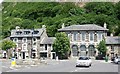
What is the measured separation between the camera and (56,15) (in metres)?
131

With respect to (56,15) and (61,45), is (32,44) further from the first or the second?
(56,15)

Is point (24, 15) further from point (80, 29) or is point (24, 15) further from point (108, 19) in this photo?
point (80, 29)

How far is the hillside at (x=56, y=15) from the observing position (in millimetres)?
109812

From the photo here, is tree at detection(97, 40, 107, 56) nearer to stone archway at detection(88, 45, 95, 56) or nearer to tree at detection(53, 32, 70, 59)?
stone archway at detection(88, 45, 95, 56)

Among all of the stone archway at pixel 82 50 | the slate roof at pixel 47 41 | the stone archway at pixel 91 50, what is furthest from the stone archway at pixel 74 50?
the slate roof at pixel 47 41

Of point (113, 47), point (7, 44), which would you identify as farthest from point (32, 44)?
point (113, 47)

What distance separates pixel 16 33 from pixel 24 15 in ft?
163

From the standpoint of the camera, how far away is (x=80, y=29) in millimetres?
82750

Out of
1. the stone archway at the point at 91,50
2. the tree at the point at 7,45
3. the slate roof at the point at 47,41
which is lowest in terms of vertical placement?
the stone archway at the point at 91,50

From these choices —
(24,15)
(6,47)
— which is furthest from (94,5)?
(6,47)

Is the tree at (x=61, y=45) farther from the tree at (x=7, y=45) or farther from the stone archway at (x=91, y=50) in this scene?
the tree at (x=7, y=45)

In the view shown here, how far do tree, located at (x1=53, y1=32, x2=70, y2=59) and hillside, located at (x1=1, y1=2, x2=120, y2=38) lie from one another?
27.8m

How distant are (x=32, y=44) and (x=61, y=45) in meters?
9.96

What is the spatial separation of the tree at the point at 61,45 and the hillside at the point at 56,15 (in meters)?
27.8
